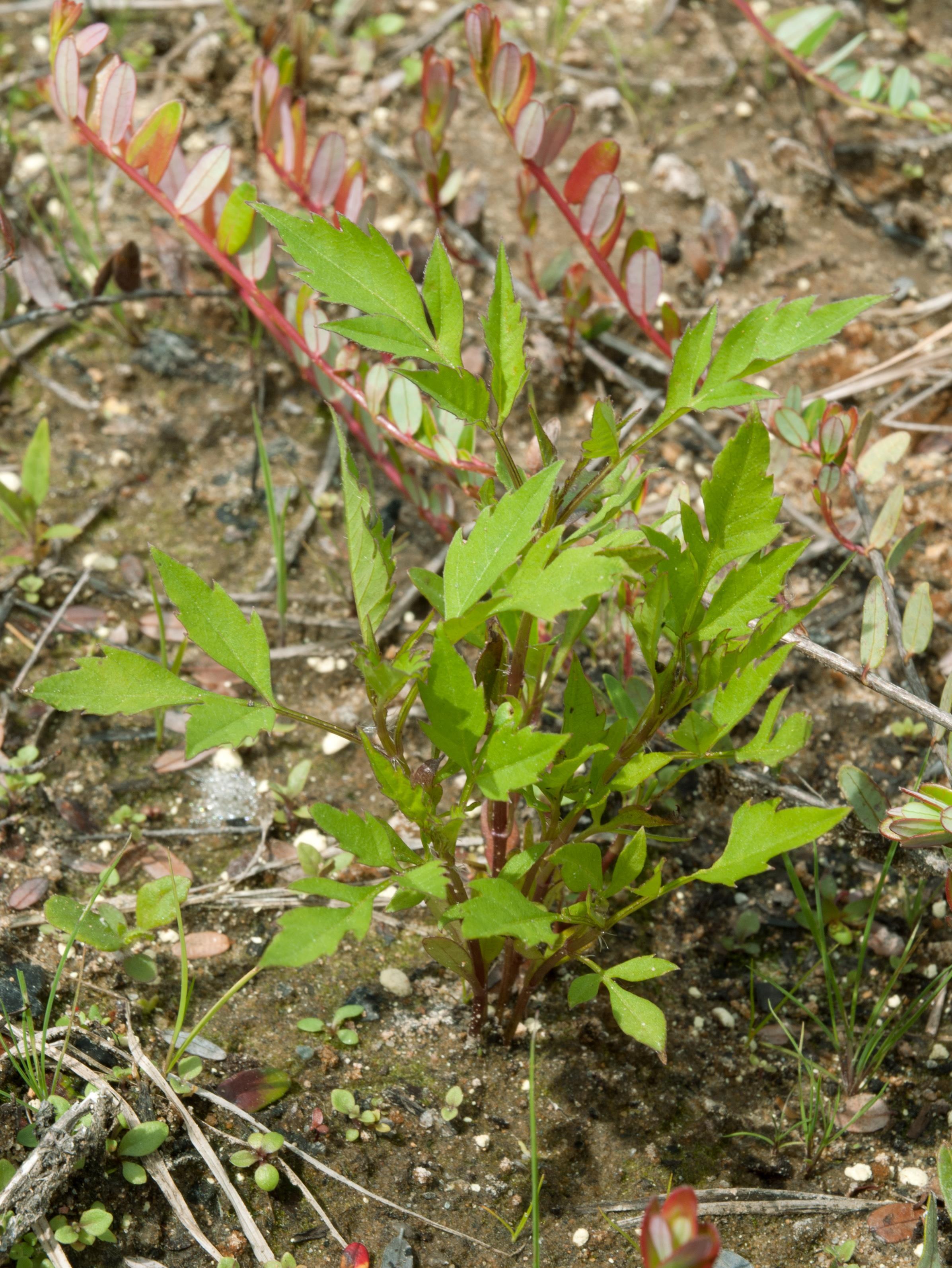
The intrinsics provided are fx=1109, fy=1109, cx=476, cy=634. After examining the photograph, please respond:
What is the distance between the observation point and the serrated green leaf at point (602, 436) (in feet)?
4.23

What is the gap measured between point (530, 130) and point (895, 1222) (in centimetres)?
203

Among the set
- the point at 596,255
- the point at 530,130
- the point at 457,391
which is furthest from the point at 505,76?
the point at 457,391

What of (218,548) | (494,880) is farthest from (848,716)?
(218,548)

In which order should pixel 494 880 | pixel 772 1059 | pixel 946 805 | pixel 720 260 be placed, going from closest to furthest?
1. pixel 494 880
2. pixel 946 805
3. pixel 772 1059
4. pixel 720 260

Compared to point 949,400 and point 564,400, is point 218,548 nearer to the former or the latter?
point 564,400

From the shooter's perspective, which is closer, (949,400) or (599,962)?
(599,962)

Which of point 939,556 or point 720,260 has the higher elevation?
point 720,260

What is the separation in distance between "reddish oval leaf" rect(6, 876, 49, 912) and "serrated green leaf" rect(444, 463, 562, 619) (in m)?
0.99

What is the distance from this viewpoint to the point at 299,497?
251 centimetres

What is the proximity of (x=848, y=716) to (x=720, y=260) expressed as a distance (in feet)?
4.11

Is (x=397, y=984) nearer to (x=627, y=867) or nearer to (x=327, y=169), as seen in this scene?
(x=627, y=867)

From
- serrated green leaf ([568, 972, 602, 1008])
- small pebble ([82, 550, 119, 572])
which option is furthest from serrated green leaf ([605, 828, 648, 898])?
small pebble ([82, 550, 119, 572])

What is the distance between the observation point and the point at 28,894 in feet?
5.96

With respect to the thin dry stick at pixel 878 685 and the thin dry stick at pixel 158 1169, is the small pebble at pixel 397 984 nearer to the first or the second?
the thin dry stick at pixel 158 1169
